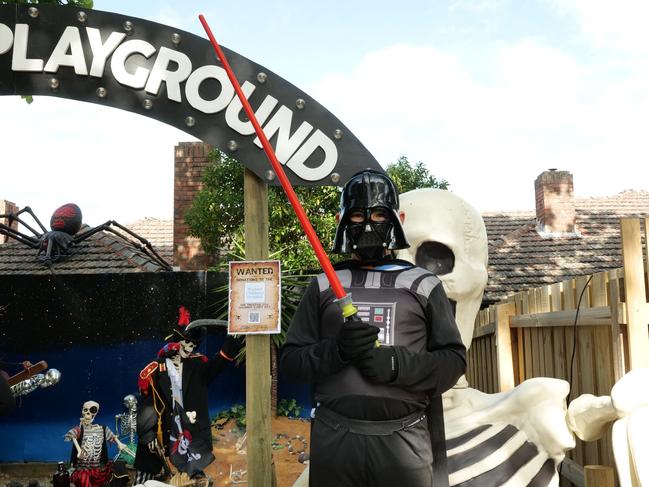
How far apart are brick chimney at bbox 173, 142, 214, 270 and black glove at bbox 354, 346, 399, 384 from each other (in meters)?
8.39

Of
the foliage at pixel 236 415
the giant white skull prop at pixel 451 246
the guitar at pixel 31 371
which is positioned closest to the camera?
the giant white skull prop at pixel 451 246

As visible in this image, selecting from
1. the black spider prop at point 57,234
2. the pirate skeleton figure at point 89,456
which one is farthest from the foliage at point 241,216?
the pirate skeleton figure at point 89,456

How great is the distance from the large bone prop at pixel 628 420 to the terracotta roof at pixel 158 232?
10.5m

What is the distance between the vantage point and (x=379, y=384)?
2.02m

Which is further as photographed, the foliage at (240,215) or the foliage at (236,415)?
the foliage at (240,215)

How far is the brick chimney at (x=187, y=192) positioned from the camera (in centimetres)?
1023

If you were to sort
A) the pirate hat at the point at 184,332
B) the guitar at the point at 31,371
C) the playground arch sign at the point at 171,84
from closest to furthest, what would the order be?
the playground arch sign at the point at 171,84 < the pirate hat at the point at 184,332 < the guitar at the point at 31,371

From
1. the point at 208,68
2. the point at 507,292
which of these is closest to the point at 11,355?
the point at 208,68

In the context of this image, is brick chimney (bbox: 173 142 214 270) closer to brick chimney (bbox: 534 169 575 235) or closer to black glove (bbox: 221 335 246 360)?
black glove (bbox: 221 335 246 360)

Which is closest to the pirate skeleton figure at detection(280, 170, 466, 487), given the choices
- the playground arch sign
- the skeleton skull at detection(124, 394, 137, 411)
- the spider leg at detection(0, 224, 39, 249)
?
the playground arch sign

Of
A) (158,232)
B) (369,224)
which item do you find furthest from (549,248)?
(369,224)

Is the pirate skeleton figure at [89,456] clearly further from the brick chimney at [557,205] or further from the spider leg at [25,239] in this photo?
the brick chimney at [557,205]

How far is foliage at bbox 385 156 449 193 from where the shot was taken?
9656mm

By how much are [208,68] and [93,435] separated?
3875 mm
